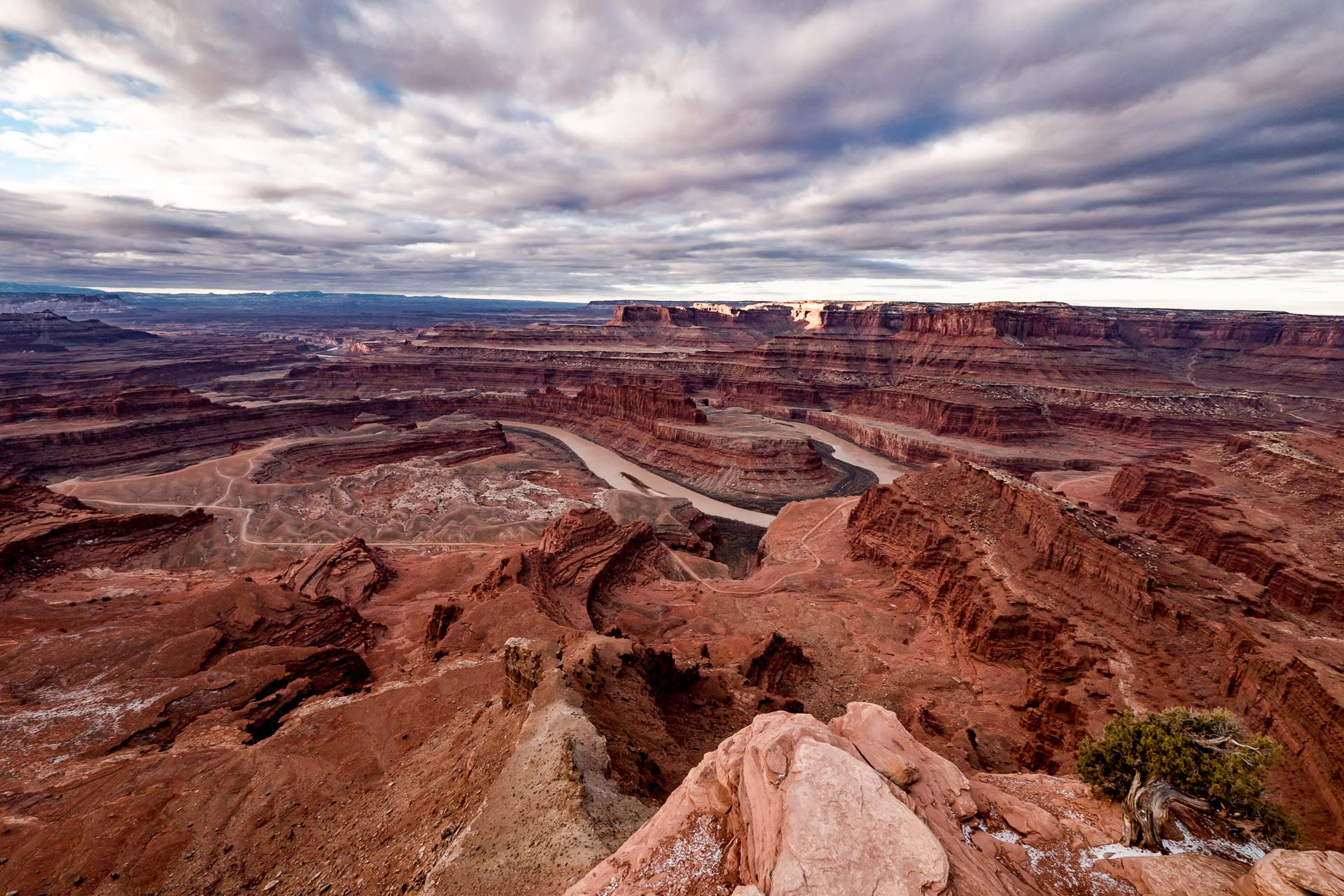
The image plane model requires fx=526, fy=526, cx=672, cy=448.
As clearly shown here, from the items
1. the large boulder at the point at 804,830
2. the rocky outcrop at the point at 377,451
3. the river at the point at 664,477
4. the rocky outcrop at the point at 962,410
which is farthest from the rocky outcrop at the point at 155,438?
the rocky outcrop at the point at 962,410

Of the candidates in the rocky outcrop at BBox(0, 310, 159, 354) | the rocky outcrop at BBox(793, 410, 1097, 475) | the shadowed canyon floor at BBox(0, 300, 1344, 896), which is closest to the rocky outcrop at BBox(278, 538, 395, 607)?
the shadowed canyon floor at BBox(0, 300, 1344, 896)

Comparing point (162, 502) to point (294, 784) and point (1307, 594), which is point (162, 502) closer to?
point (294, 784)

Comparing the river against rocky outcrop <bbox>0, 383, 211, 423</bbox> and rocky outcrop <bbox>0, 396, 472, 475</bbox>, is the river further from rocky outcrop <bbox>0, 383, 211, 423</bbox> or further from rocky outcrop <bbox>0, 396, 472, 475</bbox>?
rocky outcrop <bbox>0, 383, 211, 423</bbox>

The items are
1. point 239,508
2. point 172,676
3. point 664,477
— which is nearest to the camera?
point 172,676

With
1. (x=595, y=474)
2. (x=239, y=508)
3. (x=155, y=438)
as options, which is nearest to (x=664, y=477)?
(x=595, y=474)

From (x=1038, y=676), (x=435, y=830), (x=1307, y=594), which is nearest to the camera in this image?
(x=435, y=830)

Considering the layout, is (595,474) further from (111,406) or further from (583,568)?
(111,406)

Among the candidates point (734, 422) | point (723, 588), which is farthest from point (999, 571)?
point (734, 422)
